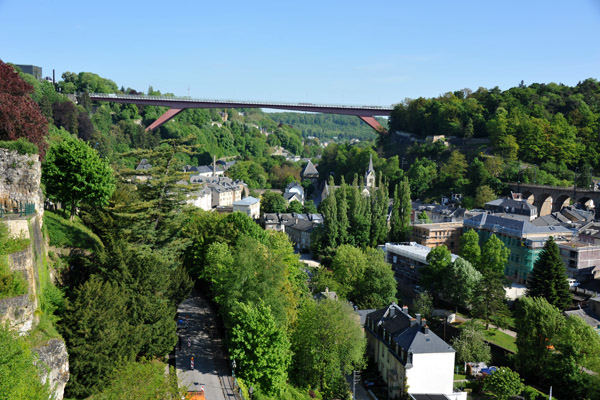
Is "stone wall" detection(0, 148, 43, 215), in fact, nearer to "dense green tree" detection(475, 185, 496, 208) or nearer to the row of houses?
the row of houses

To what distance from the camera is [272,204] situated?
58438mm

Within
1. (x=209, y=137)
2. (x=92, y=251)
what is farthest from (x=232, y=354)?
(x=209, y=137)

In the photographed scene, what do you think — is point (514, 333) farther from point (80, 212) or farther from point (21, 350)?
point (21, 350)

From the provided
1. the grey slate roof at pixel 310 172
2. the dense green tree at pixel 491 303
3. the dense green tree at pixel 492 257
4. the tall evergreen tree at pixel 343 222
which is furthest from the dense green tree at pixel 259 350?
the grey slate roof at pixel 310 172

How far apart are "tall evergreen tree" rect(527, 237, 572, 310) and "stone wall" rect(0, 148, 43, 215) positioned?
28.6 m

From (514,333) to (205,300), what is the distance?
1816 cm

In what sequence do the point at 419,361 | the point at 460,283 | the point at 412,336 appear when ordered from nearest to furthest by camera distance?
the point at 419,361, the point at 412,336, the point at 460,283

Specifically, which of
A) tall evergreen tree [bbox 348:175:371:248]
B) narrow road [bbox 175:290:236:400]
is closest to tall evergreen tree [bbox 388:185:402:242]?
tall evergreen tree [bbox 348:175:371:248]

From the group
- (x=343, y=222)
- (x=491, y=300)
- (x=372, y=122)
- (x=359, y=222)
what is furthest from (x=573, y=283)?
(x=372, y=122)

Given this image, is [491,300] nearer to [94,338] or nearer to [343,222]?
[343,222]

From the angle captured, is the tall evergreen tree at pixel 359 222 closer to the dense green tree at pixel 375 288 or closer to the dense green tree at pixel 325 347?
the dense green tree at pixel 375 288

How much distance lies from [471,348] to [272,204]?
3536cm

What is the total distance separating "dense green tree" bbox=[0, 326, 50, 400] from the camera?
33.6 ft

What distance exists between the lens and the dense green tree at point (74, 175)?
2239cm
